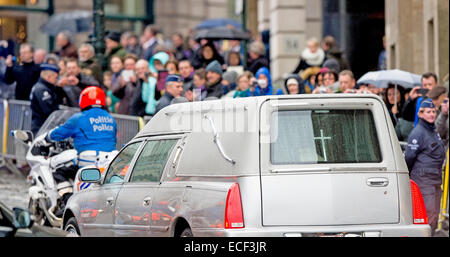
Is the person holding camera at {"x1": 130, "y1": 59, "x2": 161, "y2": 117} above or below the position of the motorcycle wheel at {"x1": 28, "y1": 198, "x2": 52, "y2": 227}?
above

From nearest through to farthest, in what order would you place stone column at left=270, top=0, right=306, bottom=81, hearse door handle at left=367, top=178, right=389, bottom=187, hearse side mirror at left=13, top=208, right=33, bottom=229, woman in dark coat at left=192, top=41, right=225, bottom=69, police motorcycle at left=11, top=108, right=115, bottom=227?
hearse side mirror at left=13, top=208, right=33, bottom=229 < hearse door handle at left=367, top=178, right=389, bottom=187 < police motorcycle at left=11, top=108, right=115, bottom=227 < woman in dark coat at left=192, top=41, right=225, bottom=69 < stone column at left=270, top=0, right=306, bottom=81

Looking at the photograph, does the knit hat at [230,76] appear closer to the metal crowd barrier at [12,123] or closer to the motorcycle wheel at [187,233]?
the metal crowd barrier at [12,123]

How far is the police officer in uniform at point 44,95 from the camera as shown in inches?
763

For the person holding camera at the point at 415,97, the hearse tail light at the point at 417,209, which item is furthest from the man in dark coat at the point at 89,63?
the hearse tail light at the point at 417,209

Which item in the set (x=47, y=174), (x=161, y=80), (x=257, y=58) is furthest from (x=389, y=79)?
(x=47, y=174)

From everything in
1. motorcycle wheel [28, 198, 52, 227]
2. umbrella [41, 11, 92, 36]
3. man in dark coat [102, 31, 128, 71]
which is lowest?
motorcycle wheel [28, 198, 52, 227]

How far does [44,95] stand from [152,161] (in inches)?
340

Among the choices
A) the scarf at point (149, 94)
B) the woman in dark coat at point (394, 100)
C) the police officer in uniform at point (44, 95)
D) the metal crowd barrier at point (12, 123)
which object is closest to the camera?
the woman in dark coat at point (394, 100)

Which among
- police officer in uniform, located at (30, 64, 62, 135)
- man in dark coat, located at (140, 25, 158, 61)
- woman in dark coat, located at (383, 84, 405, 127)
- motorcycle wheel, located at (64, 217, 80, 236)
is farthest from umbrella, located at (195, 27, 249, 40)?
motorcycle wheel, located at (64, 217, 80, 236)

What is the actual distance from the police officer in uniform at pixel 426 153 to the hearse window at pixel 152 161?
4288 millimetres

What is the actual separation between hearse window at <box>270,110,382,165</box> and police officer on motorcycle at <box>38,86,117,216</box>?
15.6 ft

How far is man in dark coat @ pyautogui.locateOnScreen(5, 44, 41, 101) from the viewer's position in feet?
71.5

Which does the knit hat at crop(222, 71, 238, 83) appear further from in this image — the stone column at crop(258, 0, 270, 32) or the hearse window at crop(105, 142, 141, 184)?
the stone column at crop(258, 0, 270, 32)
